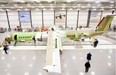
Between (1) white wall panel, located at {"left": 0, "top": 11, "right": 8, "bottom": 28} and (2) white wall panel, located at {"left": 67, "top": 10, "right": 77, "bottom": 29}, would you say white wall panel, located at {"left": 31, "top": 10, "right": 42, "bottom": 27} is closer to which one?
(1) white wall panel, located at {"left": 0, "top": 11, "right": 8, "bottom": 28}

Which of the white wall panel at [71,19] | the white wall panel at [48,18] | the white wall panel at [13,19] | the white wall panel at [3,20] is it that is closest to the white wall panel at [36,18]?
the white wall panel at [48,18]

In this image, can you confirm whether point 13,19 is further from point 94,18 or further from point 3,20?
point 94,18

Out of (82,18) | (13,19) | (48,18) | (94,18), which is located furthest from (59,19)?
(13,19)

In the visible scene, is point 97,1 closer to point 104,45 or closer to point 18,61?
point 104,45

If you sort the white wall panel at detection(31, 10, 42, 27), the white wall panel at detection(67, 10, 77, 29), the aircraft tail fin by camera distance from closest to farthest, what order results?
the aircraft tail fin, the white wall panel at detection(31, 10, 42, 27), the white wall panel at detection(67, 10, 77, 29)

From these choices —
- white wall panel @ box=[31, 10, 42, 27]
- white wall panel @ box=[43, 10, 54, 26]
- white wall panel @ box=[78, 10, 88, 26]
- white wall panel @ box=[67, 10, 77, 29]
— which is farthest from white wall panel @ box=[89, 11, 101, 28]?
white wall panel @ box=[31, 10, 42, 27]

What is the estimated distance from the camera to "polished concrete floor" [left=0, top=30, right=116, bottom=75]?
829 cm

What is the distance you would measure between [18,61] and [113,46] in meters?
7.02

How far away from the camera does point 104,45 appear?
11227 mm

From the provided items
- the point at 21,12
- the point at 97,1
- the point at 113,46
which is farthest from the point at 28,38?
the point at 21,12

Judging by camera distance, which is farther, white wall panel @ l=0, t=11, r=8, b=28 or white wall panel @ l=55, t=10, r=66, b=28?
white wall panel @ l=55, t=10, r=66, b=28

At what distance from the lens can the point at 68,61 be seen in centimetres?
913

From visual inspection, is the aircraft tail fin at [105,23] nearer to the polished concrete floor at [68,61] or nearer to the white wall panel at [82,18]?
the polished concrete floor at [68,61]

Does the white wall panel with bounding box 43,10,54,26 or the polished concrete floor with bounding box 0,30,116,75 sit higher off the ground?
the white wall panel with bounding box 43,10,54,26
